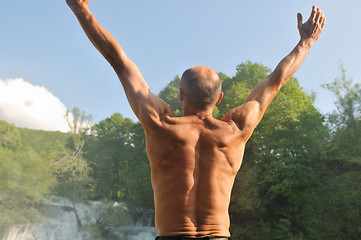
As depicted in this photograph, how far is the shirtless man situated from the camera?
180 cm

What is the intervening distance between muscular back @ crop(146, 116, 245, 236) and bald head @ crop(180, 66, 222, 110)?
13 cm

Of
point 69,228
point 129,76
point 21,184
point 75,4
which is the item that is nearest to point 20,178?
point 21,184

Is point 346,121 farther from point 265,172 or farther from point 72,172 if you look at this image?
point 72,172

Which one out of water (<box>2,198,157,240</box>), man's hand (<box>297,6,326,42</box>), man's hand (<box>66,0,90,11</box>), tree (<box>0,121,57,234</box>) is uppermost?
tree (<box>0,121,57,234</box>)

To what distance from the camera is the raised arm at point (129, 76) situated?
1.87m

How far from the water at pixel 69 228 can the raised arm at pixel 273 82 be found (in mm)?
30722

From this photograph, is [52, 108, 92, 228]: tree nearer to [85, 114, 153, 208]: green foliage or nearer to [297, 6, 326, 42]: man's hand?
[85, 114, 153, 208]: green foliage

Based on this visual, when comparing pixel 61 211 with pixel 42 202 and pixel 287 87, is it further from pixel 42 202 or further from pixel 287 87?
pixel 287 87

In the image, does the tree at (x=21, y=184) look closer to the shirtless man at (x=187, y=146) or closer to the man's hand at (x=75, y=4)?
the man's hand at (x=75, y=4)

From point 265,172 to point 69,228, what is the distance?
19.9 meters

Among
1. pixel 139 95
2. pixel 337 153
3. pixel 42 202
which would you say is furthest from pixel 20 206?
pixel 139 95

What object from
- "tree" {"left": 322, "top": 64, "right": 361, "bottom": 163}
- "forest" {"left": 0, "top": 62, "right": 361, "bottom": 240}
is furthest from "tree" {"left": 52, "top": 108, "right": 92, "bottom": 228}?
"tree" {"left": 322, "top": 64, "right": 361, "bottom": 163}

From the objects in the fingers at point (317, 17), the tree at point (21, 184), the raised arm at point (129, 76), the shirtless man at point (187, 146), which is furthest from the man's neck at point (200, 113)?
the tree at point (21, 184)

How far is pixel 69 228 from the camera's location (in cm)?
3269
